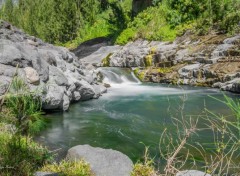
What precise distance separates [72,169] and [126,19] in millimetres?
31983

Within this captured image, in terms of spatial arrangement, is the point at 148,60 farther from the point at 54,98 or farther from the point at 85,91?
the point at 54,98

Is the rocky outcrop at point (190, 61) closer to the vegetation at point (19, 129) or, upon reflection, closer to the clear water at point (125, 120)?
the clear water at point (125, 120)

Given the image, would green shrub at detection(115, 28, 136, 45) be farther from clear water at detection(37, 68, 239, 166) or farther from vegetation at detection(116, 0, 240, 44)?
clear water at detection(37, 68, 239, 166)

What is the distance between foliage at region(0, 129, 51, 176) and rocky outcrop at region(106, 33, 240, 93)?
13149mm

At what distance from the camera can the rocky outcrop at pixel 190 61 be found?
18.5 m

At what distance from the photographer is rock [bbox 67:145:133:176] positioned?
5664 millimetres

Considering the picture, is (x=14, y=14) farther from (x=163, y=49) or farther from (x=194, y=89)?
(x=194, y=89)

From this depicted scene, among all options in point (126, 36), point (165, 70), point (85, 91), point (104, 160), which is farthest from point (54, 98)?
point (126, 36)

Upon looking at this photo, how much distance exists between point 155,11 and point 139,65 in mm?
9523

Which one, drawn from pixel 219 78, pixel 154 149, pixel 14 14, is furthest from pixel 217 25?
pixel 14 14

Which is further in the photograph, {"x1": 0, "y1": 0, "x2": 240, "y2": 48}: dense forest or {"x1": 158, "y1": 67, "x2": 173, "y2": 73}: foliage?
{"x1": 0, "y1": 0, "x2": 240, "y2": 48}: dense forest

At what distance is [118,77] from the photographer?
2216cm

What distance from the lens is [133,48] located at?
2666 centimetres

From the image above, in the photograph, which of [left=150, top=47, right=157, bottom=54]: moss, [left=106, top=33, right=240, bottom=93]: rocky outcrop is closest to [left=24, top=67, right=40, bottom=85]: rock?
[left=106, top=33, right=240, bottom=93]: rocky outcrop
